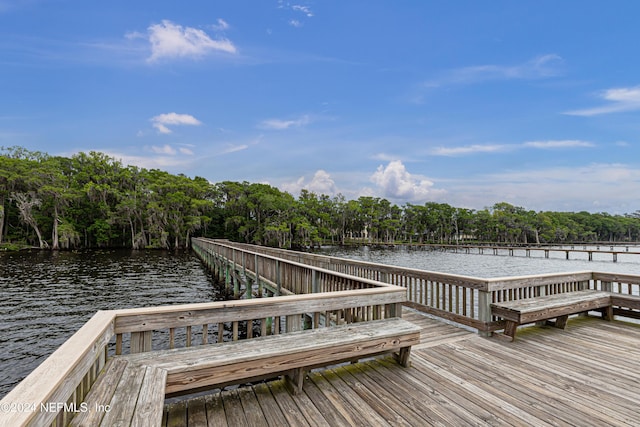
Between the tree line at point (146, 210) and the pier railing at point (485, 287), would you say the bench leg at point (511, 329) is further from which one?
the tree line at point (146, 210)

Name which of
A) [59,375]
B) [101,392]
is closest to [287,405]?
[101,392]

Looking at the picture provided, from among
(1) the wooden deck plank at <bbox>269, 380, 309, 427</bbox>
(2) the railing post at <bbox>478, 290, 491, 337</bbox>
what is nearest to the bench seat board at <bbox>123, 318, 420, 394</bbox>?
(1) the wooden deck plank at <bbox>269, 380, 309, 427</bbox>

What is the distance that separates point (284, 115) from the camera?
103 feet

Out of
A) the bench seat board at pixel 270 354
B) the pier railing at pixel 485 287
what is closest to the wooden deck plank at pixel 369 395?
the bench seat board at pixel 270 354

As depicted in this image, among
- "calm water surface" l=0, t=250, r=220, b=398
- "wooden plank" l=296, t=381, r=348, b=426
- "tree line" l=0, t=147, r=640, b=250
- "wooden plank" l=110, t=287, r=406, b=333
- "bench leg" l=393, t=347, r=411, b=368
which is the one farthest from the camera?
"tree line" l=0, t=147, r=640, b=250

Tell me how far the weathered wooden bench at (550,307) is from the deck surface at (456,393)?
404 millimetres

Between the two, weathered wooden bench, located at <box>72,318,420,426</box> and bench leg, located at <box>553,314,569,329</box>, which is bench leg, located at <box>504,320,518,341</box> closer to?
bench leg, located at <box>553,314,569,329</box>

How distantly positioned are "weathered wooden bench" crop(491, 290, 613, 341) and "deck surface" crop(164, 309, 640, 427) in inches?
15.9

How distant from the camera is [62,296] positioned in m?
13.8

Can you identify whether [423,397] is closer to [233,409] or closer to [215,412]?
[233,409]

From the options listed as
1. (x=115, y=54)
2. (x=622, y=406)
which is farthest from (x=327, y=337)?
(x=115, y=54)

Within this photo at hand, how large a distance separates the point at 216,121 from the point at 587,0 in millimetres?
30641

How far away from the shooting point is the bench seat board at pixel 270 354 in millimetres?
2512

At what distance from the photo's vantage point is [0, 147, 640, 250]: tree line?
131 feet
